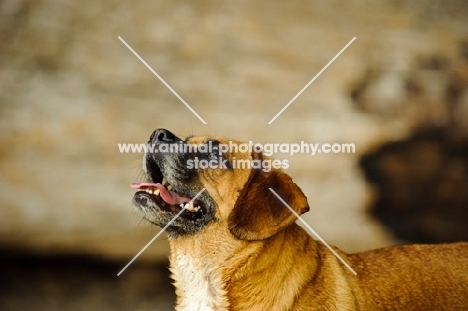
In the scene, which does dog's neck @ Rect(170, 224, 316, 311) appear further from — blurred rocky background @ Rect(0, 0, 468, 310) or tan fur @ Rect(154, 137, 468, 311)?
blurred rocky background @ Rect(0, 0, 468, 310)

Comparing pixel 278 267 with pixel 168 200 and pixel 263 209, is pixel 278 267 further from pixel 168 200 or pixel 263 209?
pixel 168 200

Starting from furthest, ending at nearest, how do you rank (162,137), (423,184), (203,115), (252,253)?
(423,184) < (203,115) < (162,137) < (252,253)

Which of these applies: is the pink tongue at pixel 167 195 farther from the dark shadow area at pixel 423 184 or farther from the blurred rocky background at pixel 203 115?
the dark shadow area at pixel 423 184

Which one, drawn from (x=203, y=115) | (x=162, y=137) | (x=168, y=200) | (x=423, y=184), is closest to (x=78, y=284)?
(x=203, y=115)

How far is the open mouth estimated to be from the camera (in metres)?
3.47

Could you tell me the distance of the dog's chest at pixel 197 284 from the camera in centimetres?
337

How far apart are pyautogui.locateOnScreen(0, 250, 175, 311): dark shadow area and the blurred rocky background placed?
0.01 metres

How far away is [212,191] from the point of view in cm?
350

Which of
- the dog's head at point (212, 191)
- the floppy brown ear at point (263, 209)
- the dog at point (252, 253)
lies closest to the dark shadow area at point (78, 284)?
the dog at point (252, 253)

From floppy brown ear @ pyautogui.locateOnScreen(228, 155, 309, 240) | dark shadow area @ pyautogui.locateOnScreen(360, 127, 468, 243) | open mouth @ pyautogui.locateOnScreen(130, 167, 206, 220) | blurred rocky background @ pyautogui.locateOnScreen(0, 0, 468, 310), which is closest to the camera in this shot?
floppy brown ear @ pyautogui.locateOnScreen(228, 155, 309, 240)

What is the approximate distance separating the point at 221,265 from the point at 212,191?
1.28 feet

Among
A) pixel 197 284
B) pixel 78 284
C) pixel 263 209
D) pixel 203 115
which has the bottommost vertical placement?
pixel 78 284

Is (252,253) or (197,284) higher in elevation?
(252,253)

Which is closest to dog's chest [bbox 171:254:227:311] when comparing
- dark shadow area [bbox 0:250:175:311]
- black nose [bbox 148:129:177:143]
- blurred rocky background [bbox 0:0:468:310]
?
black nose [bbox 148:129:177:143]
